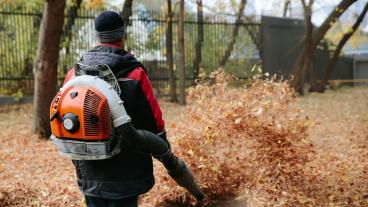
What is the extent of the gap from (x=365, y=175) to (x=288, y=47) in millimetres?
16780

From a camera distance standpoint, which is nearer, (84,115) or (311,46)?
(84,115)

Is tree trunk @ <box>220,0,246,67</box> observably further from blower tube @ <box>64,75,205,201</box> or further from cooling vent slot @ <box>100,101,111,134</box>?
cooling vent slot @ <box>100,101,111,134</box>

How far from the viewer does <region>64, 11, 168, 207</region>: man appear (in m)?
2.61

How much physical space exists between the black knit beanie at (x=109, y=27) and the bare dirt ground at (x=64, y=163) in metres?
2.21

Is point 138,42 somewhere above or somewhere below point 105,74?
above

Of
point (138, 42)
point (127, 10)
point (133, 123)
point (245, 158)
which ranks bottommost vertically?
point (245, 158)

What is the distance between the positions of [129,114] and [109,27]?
498 millimetres

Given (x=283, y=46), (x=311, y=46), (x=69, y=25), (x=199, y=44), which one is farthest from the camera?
(x=283, y=46)

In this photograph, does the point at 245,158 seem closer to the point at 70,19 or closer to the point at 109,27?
the point at 109,27

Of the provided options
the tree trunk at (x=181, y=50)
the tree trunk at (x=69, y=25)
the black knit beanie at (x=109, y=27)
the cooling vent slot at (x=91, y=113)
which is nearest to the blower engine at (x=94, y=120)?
the cooling vent slot at (x=91, y=113)

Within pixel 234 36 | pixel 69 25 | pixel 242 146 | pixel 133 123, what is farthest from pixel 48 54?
pixel 234 36

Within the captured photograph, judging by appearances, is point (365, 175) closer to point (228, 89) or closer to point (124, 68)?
point (228, 89)

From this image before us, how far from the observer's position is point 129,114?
8.71 feet

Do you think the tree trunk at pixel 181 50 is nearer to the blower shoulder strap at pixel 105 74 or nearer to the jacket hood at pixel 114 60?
the jacket hood at pixel 114 60
